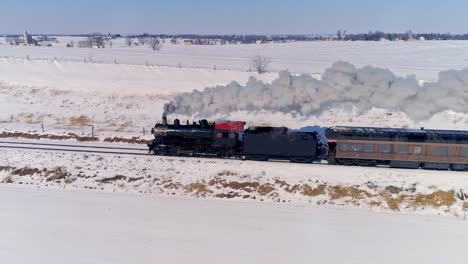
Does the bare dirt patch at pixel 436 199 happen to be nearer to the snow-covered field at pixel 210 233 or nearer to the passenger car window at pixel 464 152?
the snow-covered field at pixel 210 233

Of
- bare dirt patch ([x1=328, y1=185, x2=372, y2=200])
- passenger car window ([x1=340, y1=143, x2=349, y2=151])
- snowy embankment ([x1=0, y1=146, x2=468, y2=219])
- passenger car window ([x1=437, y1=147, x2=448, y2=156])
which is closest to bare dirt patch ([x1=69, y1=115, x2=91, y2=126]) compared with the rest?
snowy embankment ([x1=0, y1=146, x2=468, y2=219])

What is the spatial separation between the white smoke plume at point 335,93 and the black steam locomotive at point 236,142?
2.23m

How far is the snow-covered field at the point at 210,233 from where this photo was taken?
1710cm

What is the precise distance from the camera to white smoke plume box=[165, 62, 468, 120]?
92.8 feet

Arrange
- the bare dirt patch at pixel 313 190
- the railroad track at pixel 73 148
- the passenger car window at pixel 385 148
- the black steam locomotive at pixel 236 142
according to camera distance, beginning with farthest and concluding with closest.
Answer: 1. the railroad track at pixel 73 148
2. the black steam locomotive at pixel 236 142
3. the passenger car window at pixel 385 148
4. the bare dirt patch at pixel 313 190

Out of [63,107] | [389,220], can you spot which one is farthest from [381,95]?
[63,107]

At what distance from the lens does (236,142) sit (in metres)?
27.1

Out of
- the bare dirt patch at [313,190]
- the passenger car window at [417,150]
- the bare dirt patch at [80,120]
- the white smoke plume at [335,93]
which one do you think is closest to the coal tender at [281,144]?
the bare dirt patch at [313,190]

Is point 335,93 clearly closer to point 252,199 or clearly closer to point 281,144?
point 281,144

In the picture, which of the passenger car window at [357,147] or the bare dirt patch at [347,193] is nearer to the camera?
the bare dirt patch at [347,193]

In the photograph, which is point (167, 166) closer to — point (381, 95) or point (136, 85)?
point (381, 95)

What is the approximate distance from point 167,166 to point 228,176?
5000 mm

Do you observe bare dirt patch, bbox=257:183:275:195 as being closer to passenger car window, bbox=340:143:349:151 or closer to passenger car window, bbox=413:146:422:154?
passenger car window, bbox=340:143:349:151

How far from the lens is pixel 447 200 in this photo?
21625mm
